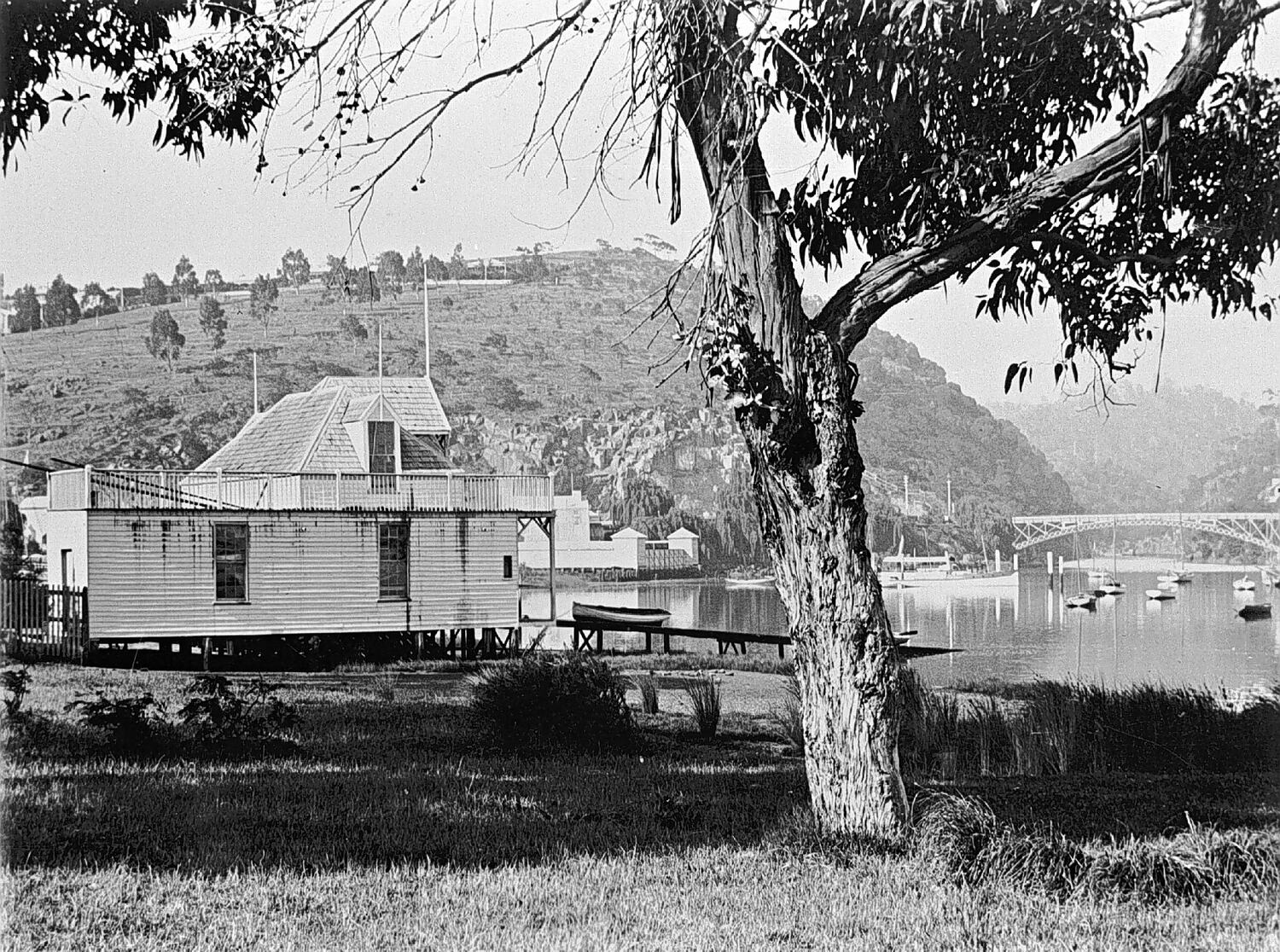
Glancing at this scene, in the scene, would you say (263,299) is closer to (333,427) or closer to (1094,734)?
(333,427)

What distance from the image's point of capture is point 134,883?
4336mm

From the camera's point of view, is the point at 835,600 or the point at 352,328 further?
the point at 352,328

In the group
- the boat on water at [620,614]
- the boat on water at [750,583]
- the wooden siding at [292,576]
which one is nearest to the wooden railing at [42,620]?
the wooden siding at [292,576]

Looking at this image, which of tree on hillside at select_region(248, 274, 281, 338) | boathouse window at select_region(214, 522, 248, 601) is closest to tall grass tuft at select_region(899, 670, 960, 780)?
tree on hillside at select_region(248, 274, 281, 338)

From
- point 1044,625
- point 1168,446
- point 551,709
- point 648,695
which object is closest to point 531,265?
point 551,709

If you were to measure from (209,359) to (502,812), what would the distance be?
2994 millimetres

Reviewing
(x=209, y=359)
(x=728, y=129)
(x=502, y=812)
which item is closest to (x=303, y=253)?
(x=209, y=359)

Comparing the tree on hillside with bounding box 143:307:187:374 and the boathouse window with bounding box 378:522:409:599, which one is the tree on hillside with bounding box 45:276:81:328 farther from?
the boathouse window with bounding box 378:522:409:599

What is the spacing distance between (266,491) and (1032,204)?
444 cm

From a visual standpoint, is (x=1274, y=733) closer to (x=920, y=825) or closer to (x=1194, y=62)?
(x=920, y=825)

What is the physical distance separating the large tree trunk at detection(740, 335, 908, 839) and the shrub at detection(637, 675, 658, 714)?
2.91 m

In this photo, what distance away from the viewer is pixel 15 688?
6160 millimetres

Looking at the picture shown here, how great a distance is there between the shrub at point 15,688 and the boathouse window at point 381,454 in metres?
2.07

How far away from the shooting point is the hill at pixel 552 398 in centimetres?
639
